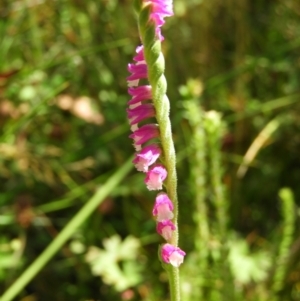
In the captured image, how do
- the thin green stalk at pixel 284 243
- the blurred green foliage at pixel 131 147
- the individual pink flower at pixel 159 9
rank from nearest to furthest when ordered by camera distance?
the individual pink flower at pixel 159 9 → the thin green stalk at pixel 284 243 → the blurred green foliage at pixel 131 147

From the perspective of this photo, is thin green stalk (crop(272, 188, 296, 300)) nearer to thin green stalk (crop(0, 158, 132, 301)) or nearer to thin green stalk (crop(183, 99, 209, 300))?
thin green stalk (crop(183, 99, 209, 300))

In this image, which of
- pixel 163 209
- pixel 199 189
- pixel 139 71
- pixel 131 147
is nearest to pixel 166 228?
pixel 163 209

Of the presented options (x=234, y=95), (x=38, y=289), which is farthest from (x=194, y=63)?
(x=38, y=289)

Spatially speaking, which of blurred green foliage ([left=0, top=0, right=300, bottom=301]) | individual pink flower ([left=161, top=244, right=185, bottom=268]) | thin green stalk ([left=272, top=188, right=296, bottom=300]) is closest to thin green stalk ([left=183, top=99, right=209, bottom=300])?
blurred green foliage ([left=0, top=0, right=300, bottom=301])

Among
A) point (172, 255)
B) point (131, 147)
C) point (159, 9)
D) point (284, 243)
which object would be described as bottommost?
point (172, 255)

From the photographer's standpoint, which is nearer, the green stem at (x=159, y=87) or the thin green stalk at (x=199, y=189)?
the green stem at (x=159, y=87)

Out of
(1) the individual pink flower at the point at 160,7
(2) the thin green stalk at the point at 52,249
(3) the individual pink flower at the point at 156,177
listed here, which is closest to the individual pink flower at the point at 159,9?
(1) the individual pink flower at the point at 160,7

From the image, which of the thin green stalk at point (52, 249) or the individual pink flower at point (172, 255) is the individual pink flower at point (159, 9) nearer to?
the individual pink flower at point (172, 255)

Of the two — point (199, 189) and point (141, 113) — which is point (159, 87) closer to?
point (141, 113)

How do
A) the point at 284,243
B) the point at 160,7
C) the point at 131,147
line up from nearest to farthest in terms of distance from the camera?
the point at 160,7
the point at 284,243
the point at 131,147
